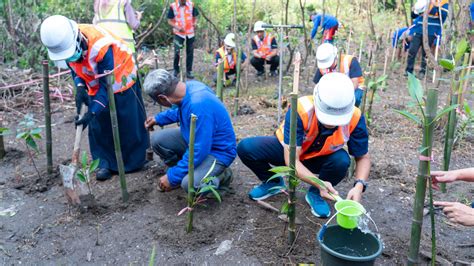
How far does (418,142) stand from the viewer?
4.26 metres

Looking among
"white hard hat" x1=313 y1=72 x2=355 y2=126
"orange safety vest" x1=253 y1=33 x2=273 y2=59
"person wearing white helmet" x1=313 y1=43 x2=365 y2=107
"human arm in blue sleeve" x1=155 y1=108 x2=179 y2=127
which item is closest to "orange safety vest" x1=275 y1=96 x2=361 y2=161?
"white hard hat" x1=313 y1=72 x2=355 y2=126

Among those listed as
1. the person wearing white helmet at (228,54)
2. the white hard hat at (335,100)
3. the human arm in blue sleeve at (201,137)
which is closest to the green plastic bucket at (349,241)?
the white hard hat at (335,100)

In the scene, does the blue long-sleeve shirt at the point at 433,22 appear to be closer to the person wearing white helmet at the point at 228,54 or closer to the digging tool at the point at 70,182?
the person wearing white helmet at the point at 228,54

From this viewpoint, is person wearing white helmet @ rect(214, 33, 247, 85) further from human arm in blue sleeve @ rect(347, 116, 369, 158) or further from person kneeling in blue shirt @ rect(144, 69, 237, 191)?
human arm in blue sleeve @ rect(347, 116, 369, 158)

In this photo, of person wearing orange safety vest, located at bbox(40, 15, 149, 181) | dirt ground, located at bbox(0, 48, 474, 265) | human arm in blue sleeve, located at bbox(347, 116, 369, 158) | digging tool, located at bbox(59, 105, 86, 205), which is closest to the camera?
dirt ground, located at bbox(0, 48, 474, 265)

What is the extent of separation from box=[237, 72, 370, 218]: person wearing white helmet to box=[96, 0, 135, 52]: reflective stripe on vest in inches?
81.6

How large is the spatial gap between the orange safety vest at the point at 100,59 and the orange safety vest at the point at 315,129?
1392 millimetres

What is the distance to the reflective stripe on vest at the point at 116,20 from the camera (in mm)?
4273

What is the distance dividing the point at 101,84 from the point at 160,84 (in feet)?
2.50

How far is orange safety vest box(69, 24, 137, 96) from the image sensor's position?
3.07m

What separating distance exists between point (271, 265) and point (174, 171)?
948 millimetres

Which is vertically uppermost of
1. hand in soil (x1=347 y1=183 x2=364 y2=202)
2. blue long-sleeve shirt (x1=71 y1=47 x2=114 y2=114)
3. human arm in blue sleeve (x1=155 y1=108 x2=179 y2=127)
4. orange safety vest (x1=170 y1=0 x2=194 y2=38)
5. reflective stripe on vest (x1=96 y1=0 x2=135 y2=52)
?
orange safety vest (x1=170 y1=0 x2=194 y2=38)

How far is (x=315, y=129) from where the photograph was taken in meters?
2.61

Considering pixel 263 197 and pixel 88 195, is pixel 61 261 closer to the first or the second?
pixel 88 195
